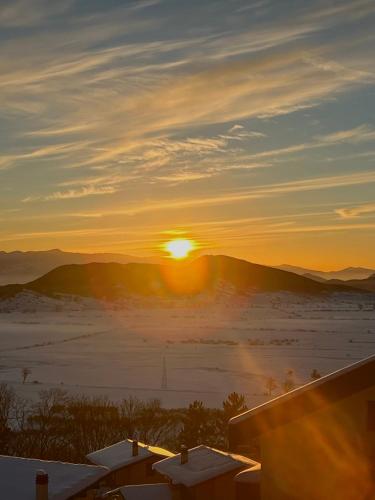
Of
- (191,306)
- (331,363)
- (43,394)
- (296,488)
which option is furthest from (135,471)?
(191,306)

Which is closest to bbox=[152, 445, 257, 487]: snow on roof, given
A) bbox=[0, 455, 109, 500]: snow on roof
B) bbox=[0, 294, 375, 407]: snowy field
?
bbox=[0, 455, 109, 500]: snow on roof

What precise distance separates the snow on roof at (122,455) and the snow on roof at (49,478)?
3742 millimetres

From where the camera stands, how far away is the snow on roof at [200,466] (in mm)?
11367

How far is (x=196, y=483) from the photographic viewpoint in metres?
11.2

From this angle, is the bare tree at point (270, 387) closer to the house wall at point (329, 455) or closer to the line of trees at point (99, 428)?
the line of trees at point (99, 428)

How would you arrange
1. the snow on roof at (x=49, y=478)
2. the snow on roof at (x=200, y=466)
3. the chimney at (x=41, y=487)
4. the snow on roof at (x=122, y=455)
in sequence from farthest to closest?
the snow on roof at (x=122, y=455) → the snow on roof at (x=200, y=466) → the snow on roof at (x=49, y=478) → the chimney at (x=41, y=487)

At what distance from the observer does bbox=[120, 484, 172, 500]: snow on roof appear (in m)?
12.2

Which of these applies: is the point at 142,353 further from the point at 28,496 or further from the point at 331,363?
the point at 28,496

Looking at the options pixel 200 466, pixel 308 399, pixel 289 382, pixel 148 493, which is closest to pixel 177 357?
pixel 289 382

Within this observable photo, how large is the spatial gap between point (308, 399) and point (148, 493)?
7.71 metres

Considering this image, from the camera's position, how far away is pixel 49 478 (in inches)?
445

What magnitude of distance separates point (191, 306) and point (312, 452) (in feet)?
596

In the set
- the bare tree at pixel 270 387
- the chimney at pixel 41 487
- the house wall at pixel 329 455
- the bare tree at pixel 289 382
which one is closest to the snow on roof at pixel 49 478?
the chimney at pixel 41 487

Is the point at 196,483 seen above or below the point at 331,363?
below
